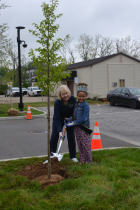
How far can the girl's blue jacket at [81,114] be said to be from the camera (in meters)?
4.70

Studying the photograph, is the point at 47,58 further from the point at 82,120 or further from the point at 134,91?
the point at 134,91

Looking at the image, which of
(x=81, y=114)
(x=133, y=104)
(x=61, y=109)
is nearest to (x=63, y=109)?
(x=61, y=109)

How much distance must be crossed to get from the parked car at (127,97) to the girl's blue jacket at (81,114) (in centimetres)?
1388

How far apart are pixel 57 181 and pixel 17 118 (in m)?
10.3

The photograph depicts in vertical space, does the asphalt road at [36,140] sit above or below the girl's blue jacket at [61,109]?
below

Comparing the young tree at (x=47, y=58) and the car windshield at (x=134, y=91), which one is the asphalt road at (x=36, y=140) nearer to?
the young tree at (x=47, y=58)

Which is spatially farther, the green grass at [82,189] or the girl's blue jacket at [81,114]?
the girl's blue jacket at [81,114]

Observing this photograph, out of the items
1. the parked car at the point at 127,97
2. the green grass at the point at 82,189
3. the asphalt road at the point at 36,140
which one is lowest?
the asphalt road at the point at 36,140

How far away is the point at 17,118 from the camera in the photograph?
45.9ft

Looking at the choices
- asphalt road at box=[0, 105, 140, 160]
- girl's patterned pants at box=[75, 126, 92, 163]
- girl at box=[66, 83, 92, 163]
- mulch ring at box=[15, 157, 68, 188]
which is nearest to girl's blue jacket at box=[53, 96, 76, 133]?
girl at box=[66, 83, 92, 163]

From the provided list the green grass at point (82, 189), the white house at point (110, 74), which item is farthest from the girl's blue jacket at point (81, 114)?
the white house at point (110, 74)

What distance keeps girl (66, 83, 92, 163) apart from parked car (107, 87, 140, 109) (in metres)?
13.7

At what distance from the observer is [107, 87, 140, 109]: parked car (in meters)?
18.3

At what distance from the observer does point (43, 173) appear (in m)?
4.51
